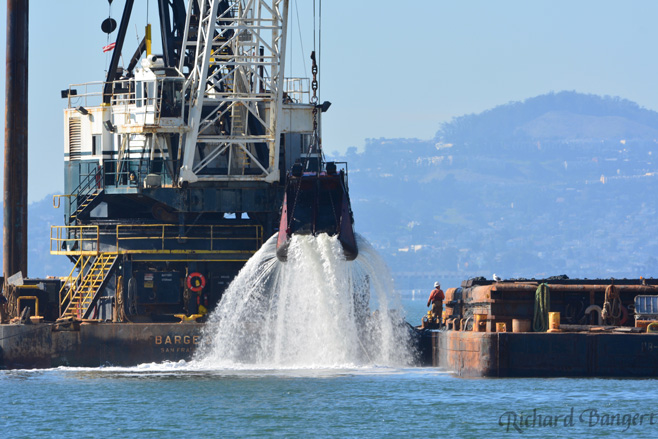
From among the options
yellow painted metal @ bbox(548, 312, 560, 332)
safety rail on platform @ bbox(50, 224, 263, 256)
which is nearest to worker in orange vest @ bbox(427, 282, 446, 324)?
safety rail on platform @ bbox(50, 224, 263, 256)

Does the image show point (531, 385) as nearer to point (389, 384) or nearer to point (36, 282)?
point (389, 384)

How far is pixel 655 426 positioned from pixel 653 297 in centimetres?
716

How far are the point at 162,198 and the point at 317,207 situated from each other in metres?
7.91

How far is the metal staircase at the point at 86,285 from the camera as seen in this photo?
48.4m

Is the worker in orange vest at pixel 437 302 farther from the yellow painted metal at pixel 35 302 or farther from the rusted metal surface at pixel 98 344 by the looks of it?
the yellow painted metal at pixel 35 302

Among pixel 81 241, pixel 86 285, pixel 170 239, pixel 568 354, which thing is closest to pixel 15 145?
pixel 81 241

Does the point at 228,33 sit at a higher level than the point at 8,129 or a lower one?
higher

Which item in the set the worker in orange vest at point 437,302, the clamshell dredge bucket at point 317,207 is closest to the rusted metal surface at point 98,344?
the clamshell dredge bucket at point 317,207

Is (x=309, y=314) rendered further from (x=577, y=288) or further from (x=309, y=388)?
(x=577, y=288)

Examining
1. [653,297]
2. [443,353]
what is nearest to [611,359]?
[653,297]

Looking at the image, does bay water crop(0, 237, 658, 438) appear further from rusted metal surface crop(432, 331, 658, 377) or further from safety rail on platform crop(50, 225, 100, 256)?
safety rail on platform crop(50, 225, 100, 256)

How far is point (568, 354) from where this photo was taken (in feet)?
127

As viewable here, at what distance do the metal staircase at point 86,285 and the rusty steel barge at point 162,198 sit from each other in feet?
0.22

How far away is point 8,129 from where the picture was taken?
2023 inches
